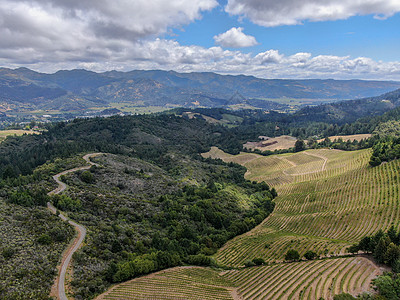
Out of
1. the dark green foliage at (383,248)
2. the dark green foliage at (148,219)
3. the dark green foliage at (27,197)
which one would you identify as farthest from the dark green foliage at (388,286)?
the dark green foliage at (27,197)

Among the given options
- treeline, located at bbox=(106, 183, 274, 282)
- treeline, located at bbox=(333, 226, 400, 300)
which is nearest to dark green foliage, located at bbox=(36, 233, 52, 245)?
treeline, located at bbox=(106, 183, 274, 282)

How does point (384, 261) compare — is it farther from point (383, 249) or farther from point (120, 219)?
point (120, 219)

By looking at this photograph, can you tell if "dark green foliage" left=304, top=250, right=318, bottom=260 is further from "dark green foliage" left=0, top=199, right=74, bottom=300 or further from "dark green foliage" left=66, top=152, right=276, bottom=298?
"dark green foliage" left=0, top=199, right=74, bottom=300

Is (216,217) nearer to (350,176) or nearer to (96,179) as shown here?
(96,179)

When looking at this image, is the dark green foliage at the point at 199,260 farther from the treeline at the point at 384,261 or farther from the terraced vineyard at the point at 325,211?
the treeline at the point at 384,261

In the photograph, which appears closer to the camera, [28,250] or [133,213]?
[28,250]

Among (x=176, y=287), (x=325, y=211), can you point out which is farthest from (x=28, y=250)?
(x=325, y=211)

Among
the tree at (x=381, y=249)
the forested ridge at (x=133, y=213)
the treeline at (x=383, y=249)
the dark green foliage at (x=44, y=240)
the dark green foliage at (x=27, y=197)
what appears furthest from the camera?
the dark green foliage at (x=27, y=197)

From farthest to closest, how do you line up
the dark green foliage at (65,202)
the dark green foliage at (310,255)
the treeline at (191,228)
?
the dark green foliage at (65,202), the dark green foliage at (310,255), the treeline at (191,228)

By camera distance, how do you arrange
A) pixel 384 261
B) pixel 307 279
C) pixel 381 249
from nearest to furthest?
pixel 307 279 → pixel 384 261 → pixel 381 249
